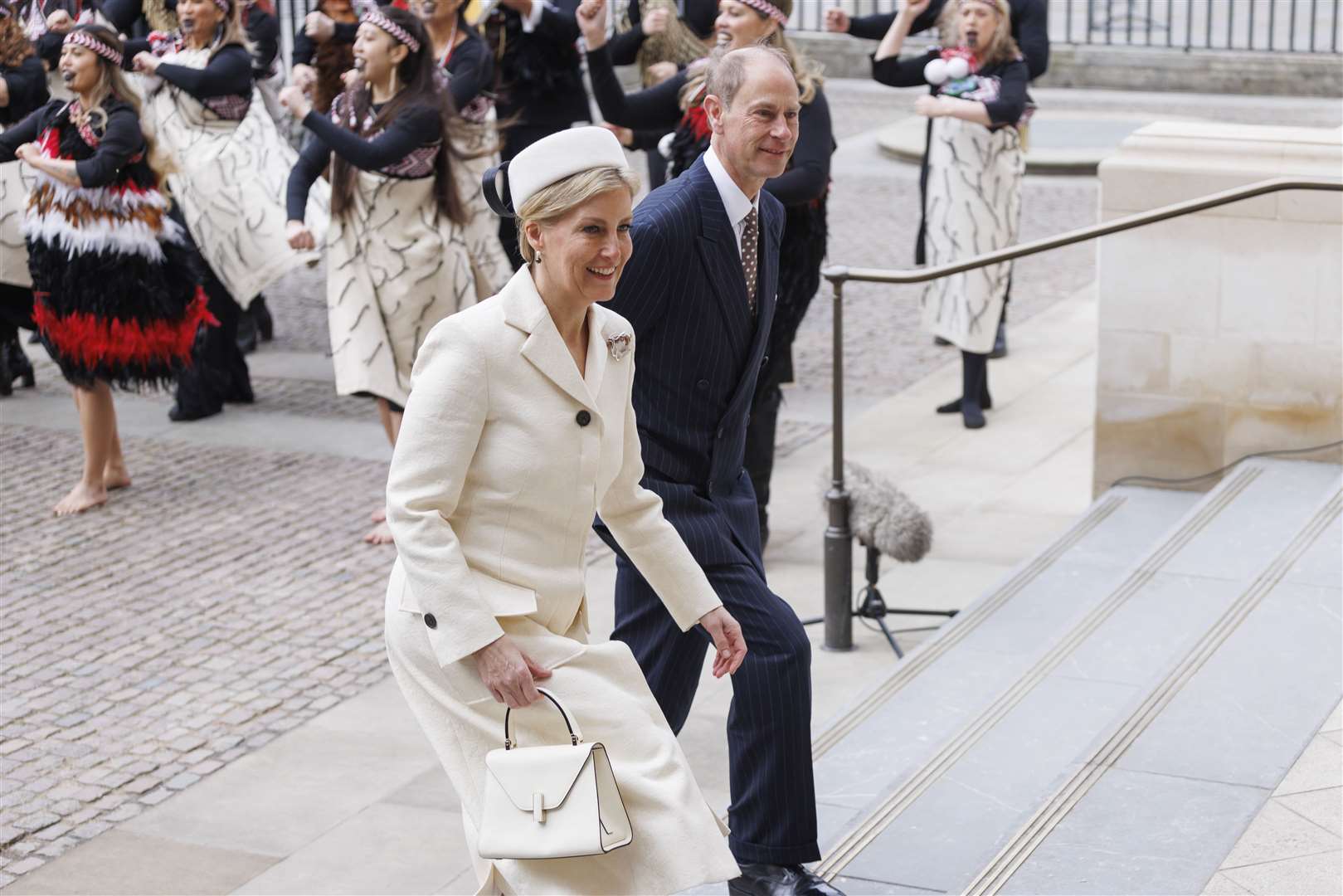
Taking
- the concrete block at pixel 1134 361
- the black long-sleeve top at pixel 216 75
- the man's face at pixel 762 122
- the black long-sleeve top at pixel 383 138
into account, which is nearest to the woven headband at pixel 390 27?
the black long-sleeve top at pixel 383 138

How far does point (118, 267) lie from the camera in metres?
8.16

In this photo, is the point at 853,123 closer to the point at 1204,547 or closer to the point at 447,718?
the point at 1204,547

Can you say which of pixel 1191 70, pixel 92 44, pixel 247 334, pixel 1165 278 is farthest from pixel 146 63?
pixel 1191 70

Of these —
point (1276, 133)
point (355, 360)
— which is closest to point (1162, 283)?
point (1276, 133)

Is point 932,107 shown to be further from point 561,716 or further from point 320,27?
point 561,716

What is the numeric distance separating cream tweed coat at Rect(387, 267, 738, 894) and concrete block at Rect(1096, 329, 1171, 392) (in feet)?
15.6

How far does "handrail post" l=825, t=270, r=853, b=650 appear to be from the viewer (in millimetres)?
6527

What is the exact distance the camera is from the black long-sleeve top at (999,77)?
30.0 ft

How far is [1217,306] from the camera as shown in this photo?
7.76m

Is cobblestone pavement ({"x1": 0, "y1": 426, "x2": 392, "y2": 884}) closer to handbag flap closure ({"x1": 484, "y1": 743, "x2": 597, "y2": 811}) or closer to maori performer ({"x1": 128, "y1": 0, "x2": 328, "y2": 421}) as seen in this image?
maori performer ({"x1": 128, "y1": 0, "x2": 328, "y2": 421})

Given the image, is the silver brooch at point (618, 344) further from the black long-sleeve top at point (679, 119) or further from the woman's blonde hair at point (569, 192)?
the black long-sleeve top at point (679, 119)

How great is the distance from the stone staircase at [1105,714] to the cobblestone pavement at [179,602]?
6.26ft

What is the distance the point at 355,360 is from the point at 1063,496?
10.2 feet

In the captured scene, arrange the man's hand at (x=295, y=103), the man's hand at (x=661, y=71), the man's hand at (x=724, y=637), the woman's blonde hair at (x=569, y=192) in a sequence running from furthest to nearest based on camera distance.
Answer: the man's hand at (x=661, y=71) < the man's hand at (x=295, y=103) < the man's hand at (x=724, y=637) < the woman's blonde hair at (x=569, y=192)
